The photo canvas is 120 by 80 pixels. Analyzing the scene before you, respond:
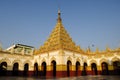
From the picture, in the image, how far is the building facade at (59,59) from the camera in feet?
72.9

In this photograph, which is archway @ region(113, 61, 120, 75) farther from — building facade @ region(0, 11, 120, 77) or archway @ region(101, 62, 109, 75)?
archway @ region(101, 62, 109, 75)

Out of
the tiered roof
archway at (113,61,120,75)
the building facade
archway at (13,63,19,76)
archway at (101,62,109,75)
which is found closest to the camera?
the building facade

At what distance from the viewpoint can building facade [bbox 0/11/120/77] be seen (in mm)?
22214

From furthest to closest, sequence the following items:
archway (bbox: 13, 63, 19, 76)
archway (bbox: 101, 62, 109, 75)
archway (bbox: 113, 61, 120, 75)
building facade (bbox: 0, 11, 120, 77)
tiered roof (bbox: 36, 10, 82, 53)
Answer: archway (bbox: 101, 62, 109, 75), archway (bbox: 13, 63, 19, 76), archway (bbox: 113, 61, 120, 75), tiered roof (bbox: 36, 10, 82, 53), building facade (bbox: 0, 11, 120, 77)

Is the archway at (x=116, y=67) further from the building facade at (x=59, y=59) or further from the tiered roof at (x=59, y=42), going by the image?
the tiered roof at (x=59, y=42)

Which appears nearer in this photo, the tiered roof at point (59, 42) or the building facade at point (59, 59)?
the building facade at point (59, 59)

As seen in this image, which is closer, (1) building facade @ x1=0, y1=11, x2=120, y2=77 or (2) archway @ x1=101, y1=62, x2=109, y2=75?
(1) building facade @ x1=0, y1=11, x2=120, y2=77

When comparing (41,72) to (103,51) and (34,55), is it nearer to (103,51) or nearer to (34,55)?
(34,55)

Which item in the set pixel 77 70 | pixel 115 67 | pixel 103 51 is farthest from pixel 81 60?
pixel 115 67

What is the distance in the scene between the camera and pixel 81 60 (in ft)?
85.0

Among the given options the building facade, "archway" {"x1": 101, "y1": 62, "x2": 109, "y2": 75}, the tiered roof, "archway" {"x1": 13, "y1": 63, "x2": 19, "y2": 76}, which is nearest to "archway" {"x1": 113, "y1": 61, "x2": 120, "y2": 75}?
the building facade

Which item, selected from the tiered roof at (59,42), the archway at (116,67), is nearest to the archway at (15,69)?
the tiered roof at (59,42)

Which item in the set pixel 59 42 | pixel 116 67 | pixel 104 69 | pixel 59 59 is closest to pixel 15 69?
pixel 59 59

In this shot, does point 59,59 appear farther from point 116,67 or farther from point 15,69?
point 116,67
